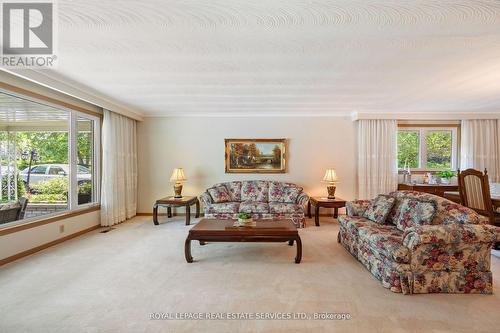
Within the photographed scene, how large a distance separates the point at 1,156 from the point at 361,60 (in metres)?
5.05

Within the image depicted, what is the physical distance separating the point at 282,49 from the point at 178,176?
3996mm

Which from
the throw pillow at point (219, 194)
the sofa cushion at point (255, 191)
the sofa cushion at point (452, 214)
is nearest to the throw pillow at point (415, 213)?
the sofa cushion at point (452, 214)

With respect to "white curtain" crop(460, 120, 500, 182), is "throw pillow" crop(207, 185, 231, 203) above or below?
below

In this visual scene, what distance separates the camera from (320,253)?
361cm

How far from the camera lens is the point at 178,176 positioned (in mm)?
5691

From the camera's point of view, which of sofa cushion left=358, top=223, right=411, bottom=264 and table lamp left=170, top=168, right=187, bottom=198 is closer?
sofa cushion left=358, top=223, right=411, bottom=264

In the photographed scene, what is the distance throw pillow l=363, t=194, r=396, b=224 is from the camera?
3477mm

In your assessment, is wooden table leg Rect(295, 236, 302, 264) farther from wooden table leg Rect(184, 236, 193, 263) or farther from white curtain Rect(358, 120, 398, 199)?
white curtain Rect(358, 120, 398, 199)

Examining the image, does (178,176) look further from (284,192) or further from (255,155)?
(284,192)

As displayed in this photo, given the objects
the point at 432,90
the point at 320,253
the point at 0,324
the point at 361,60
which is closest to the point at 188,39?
the point at 361,60

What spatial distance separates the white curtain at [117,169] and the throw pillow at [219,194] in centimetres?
205

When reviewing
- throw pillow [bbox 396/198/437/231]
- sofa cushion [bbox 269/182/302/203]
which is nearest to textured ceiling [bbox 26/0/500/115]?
throw pillow [bbox 396/198/437/231]

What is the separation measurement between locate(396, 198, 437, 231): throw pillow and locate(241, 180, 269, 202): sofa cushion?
113 inches

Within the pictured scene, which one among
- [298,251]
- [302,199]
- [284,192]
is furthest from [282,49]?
[284,192]
